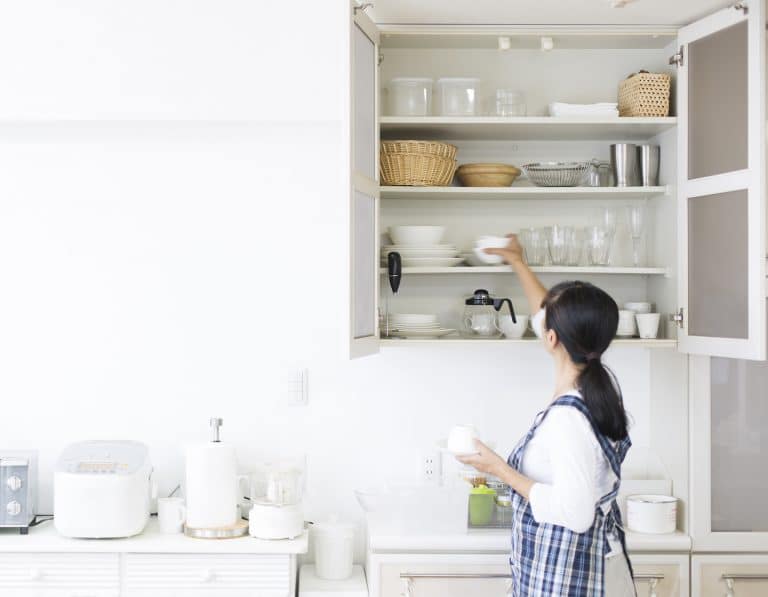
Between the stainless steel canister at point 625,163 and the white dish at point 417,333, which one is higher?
the stainless steel canister at point 625,163

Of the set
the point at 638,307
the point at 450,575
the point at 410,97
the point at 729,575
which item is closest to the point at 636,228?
the point at 638,307

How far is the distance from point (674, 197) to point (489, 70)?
2.55ft

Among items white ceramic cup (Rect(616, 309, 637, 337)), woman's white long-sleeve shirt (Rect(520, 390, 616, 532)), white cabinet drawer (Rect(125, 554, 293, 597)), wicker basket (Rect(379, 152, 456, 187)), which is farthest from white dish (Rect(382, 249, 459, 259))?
white cabinet drawer (Rect(125, 554, 293, 597))

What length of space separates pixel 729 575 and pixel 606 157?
1.44 m

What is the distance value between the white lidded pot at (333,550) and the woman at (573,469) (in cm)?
73

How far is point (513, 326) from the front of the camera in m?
2.74

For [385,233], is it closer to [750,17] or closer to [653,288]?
[653,288]

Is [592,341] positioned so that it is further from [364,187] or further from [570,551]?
[364,187]

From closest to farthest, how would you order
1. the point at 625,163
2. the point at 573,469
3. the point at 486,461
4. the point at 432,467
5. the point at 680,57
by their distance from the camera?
the point at 573,469 → the point at 486,461 → the point at 680,57 → the point at 625,163 → the point at 432,467

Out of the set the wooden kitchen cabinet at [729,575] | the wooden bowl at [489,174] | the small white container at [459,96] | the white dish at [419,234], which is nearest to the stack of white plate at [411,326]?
the white dish at [419,234]

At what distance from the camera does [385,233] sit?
2912mm

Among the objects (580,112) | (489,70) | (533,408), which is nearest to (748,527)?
(533,408)

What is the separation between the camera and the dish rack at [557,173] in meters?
2.73

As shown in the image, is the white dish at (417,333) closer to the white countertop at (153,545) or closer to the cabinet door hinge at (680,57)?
the white countertop at (153,545)
